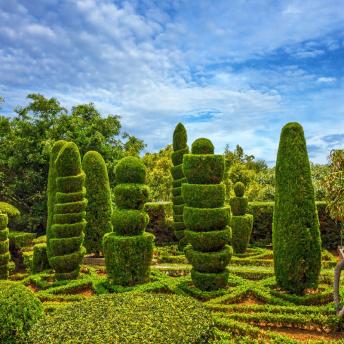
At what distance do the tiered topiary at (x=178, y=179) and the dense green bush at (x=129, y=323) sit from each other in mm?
11757

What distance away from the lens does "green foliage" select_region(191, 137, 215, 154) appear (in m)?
12.6

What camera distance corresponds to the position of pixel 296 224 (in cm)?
1073

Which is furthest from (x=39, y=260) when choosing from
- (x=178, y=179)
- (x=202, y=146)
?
(x=202, y=146)

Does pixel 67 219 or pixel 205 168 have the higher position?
pixel 205 168

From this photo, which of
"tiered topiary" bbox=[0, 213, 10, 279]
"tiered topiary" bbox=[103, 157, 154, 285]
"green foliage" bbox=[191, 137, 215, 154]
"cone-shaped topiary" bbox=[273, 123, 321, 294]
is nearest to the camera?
"cone-shaped topiary" bbox=[273, 123, 321, 294]

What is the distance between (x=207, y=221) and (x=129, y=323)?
5.83 m

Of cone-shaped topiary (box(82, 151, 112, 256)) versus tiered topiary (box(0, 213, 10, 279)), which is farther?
cone-shaped topiary (box(82, 151, 112, 256))

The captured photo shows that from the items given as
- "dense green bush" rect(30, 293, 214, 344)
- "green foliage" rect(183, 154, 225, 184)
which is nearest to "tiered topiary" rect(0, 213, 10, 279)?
"green foliage" rect(183, 154, 225, 184)

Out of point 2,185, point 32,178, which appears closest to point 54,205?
point 32,178

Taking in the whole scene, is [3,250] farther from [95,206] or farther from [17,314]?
[17,314]

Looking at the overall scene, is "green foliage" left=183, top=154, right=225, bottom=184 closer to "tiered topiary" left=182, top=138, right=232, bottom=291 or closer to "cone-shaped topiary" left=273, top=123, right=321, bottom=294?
"tiered topiary" left=182, top=138, right=232, bottom=291

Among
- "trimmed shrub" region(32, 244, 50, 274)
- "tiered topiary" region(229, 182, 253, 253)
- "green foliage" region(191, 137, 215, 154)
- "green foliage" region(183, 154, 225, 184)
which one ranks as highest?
"green foliage" region(191, 137, 215, 154)

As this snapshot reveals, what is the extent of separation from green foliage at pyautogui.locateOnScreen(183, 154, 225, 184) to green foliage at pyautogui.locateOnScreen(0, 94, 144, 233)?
1576 cm

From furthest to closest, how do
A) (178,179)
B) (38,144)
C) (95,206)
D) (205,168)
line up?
(38,144) → (178,179) → (95,206) → (205,168)
